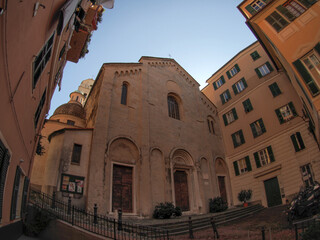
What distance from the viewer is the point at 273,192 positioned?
17500mm

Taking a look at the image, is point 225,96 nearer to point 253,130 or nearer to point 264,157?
point 253,130

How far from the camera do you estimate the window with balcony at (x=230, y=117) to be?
74.9 ft

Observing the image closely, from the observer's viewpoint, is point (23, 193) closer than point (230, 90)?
Yes

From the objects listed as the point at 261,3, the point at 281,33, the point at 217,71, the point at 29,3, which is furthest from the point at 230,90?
the point at 29,3

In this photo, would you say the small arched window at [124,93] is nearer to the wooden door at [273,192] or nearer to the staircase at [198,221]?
the staircase at [198,221]

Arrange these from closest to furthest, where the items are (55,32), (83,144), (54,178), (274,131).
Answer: (55,32)
(54,178)
(83,144)
(274,131)

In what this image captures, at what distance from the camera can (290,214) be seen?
964cm

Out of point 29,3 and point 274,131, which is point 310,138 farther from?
point 29,3

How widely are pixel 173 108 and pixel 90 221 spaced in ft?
45.0

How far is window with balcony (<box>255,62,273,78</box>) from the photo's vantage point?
68.9ft

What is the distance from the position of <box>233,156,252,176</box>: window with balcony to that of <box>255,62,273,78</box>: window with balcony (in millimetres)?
8422

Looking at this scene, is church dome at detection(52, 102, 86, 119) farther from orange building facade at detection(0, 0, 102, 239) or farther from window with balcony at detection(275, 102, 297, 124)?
window with balcony at detection(275, 102, 297, 124)

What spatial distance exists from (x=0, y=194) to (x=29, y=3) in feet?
14.0

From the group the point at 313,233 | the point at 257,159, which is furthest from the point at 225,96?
the point at 313,233
